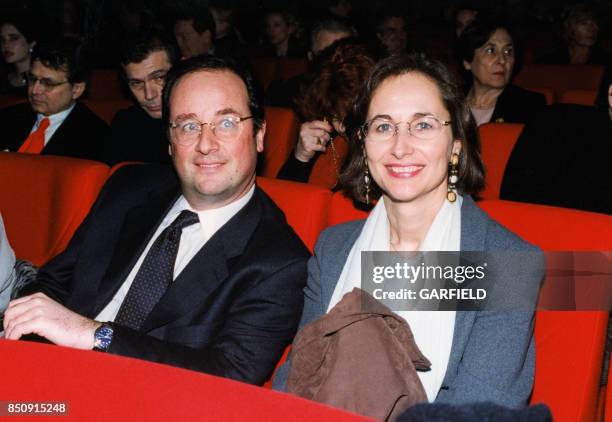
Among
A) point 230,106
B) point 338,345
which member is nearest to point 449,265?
point 338,345

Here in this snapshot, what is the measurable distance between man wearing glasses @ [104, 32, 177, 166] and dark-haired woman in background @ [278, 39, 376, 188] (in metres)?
0.64

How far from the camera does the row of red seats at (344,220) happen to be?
1.59 meters

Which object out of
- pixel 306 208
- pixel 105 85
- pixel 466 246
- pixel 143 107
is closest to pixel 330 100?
pixel 306 208

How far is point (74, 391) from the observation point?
Answer: 0.96 metres

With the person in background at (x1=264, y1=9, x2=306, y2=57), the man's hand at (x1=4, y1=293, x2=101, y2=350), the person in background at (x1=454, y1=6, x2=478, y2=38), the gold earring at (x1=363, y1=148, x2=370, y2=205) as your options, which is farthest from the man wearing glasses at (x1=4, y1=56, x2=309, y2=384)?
the person in background at (x1=264, y1=9, x2=306, y2=57)

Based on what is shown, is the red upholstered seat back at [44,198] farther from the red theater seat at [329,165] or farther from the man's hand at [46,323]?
the man's hand at [46,323]

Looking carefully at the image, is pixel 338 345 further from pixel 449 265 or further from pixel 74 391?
pixel 74 391

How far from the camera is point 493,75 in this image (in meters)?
3.91

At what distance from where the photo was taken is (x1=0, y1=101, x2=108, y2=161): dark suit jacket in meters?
3.42

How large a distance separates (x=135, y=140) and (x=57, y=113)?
2.04 ft

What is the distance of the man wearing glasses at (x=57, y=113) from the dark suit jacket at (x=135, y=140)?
187mm

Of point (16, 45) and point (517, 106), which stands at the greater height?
point (16, 45)

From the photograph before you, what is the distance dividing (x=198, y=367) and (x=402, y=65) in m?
0.84

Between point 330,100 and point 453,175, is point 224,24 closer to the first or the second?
point 330,100
